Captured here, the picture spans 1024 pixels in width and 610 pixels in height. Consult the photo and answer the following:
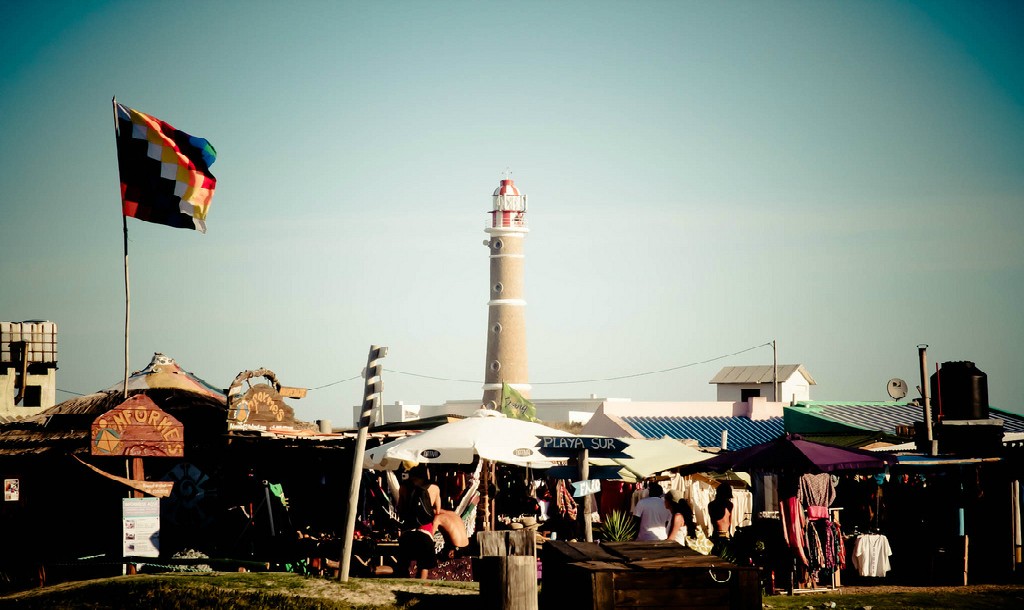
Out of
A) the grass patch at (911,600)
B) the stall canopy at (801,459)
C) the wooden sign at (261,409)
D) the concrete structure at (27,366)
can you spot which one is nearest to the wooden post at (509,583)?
the grass patch at (911,600)

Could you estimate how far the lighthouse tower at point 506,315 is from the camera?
181ft

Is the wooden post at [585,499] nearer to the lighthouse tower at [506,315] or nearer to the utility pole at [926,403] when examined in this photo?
the utility pole at [926,403]

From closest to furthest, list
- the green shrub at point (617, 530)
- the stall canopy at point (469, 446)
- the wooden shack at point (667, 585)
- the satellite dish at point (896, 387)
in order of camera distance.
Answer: the wooden shack at point (667, 585), the stall canopy at point (469, 446), the green shrub at point (617, 530), the satellite dish at point (896, 387)

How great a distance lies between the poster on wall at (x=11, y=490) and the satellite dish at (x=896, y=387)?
840 inches

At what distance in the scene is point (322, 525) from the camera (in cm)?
2069

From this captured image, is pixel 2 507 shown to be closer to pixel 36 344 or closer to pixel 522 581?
pixel 522 581

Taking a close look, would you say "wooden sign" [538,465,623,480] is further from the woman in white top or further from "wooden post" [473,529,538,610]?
"wooden post" [473,529,538,610]

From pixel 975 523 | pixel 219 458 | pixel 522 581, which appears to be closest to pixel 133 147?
pixel 219 458

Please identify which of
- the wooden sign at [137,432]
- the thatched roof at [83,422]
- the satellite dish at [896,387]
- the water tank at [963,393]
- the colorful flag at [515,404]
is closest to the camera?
the wooden sign at [137,432]

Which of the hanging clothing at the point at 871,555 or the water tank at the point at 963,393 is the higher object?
the water tank at the point at 963,393

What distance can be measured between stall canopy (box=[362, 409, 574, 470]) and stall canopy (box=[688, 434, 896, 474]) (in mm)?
2827

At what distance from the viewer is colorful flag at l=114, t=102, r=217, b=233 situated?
60.3 feet

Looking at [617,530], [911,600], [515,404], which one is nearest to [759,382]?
[515,404]

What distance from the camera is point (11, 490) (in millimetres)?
18328
